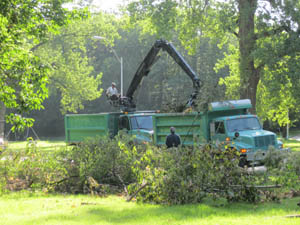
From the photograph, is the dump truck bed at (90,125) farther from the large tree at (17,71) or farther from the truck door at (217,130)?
the large tree at (17,71)

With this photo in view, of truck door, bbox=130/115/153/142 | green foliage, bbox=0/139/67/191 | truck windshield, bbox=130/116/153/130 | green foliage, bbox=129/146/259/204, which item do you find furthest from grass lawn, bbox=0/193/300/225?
truck windshield, bbox=130/116/153/130

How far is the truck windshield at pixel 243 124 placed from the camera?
15.7m

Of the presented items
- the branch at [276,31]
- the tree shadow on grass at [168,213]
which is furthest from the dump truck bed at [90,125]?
the tree shadow on grass at [168,213]

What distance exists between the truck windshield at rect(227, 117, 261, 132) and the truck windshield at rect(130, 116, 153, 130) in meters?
4.40

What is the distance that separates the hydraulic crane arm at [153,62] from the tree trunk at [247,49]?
600cm

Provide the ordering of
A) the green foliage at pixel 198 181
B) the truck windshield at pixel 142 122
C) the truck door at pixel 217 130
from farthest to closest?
the truck windshield at pixel 142 122 → the truck door at pixel 217 130 → the green foliage at pixel 198 181

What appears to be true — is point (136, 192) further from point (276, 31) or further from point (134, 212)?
point (276, 31)

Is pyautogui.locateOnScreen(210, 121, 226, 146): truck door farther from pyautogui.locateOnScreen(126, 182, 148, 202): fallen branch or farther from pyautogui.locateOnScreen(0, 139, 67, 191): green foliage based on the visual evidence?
pyautogui.locateOnScreen(126, 182, 148, 202): fallen branch

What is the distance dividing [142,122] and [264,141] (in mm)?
5939

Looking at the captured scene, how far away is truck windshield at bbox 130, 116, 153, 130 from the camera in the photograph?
19.1 m

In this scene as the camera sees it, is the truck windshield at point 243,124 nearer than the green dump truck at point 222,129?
No

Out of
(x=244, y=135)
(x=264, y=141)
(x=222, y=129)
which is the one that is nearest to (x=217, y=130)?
(x=222, y=129)

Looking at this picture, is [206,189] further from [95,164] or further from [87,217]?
[95,164]

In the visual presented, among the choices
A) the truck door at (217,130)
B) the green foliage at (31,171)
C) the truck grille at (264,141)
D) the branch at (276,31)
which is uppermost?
the branch at (276,31)
